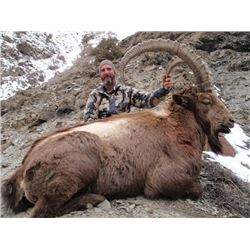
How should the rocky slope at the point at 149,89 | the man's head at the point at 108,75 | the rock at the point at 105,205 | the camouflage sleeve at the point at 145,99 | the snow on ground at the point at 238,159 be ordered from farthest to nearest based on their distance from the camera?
the snow on ground at the point at 238,159 < the man's head at the point at 108,75 < the camouflage sleeve at the point at 145,99 < the rocky slope at the point at 149,89 < the rock at the point at 105,205

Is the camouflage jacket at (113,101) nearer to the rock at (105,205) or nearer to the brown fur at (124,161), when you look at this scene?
the brown fur at (124,161)

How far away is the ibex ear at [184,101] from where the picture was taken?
657 cm

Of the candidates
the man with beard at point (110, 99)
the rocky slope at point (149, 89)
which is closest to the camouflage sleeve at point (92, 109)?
the man with beard at point (110, 99)

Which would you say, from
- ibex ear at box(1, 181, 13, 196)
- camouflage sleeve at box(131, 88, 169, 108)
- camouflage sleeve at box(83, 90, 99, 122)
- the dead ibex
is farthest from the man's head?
ibex ear at box(1, 181, 13, 196)

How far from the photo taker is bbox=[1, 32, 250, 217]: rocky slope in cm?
573

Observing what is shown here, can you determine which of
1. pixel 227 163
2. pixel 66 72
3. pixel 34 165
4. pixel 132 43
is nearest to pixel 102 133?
pixel 34 165

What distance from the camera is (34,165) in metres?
5.39

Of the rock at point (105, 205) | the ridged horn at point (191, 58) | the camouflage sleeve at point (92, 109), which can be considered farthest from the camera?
the camouflage sleeve at point (92, 109)

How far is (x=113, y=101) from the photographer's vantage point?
7254mm

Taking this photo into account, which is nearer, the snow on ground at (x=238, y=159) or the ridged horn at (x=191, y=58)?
the ridged horn at (x=191, y=58)

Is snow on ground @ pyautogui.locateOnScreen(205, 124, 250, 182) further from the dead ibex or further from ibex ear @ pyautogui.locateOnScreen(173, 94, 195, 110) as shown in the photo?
ibex ear @ pyautogui.locateOnScreen(173, 94, 195, 110)

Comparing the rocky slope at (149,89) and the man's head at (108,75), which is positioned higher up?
the man's head at (108,75)

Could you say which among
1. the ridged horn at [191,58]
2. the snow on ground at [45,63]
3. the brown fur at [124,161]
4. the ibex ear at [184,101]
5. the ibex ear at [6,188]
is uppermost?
the ridged horn at [191,58]

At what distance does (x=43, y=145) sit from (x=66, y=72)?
1311 centimetres
